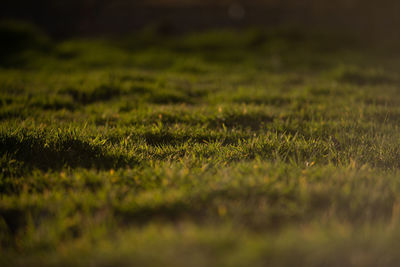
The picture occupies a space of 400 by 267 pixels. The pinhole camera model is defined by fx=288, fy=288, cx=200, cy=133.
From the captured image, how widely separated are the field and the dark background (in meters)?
8.14

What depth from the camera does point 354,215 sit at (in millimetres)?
1593

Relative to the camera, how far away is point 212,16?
42.5 ft

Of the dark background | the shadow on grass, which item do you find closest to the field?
the shadow on grass

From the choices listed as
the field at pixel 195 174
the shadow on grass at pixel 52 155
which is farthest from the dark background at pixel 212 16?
the shadow on grass at pixel 52 155

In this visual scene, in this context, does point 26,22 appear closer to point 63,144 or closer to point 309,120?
point 63,144

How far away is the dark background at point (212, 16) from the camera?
40.6 feet

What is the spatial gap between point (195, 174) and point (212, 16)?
12241 millimetres

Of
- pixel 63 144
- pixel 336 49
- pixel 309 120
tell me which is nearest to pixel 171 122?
pixel 63 144

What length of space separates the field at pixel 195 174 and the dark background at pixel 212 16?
8.14m

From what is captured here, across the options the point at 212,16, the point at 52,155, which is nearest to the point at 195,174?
the point at 52,155

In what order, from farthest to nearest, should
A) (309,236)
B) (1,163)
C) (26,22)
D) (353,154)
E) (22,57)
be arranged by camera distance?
(26,22) < (22,57) < (353,154) < (1,163) < (309,236)

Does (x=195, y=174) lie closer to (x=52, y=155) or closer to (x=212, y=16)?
(x=52, y=155)

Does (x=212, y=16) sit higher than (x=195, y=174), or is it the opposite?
(x=212, y=16)

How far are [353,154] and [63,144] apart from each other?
8.49 feet
